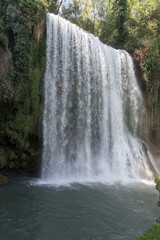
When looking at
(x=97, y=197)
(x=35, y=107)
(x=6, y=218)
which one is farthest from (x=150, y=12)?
(x=6, y=218)

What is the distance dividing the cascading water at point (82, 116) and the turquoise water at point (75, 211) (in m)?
2.05

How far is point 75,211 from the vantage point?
6.11 metres

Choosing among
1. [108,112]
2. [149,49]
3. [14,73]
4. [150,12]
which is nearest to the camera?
[14,73]

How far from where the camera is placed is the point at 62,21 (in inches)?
464

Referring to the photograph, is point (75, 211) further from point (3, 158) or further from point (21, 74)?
point (21, 74)

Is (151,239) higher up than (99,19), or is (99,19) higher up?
(99,19)

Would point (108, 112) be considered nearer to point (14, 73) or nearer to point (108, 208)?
point (14, 73)

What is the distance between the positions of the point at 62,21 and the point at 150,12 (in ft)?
38.6

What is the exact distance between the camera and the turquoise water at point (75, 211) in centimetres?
491

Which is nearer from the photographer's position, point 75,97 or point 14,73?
point 14,73

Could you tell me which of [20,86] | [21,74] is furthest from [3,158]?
[21,74]

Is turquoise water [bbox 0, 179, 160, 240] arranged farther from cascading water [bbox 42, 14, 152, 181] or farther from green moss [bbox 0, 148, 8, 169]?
cascading water [bbox 42, 14, 152, 181]

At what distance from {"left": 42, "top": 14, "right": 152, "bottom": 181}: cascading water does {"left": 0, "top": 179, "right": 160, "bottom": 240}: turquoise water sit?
2050mm

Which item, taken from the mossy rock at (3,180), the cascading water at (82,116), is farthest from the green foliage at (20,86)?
the cascading water at (82,116)
